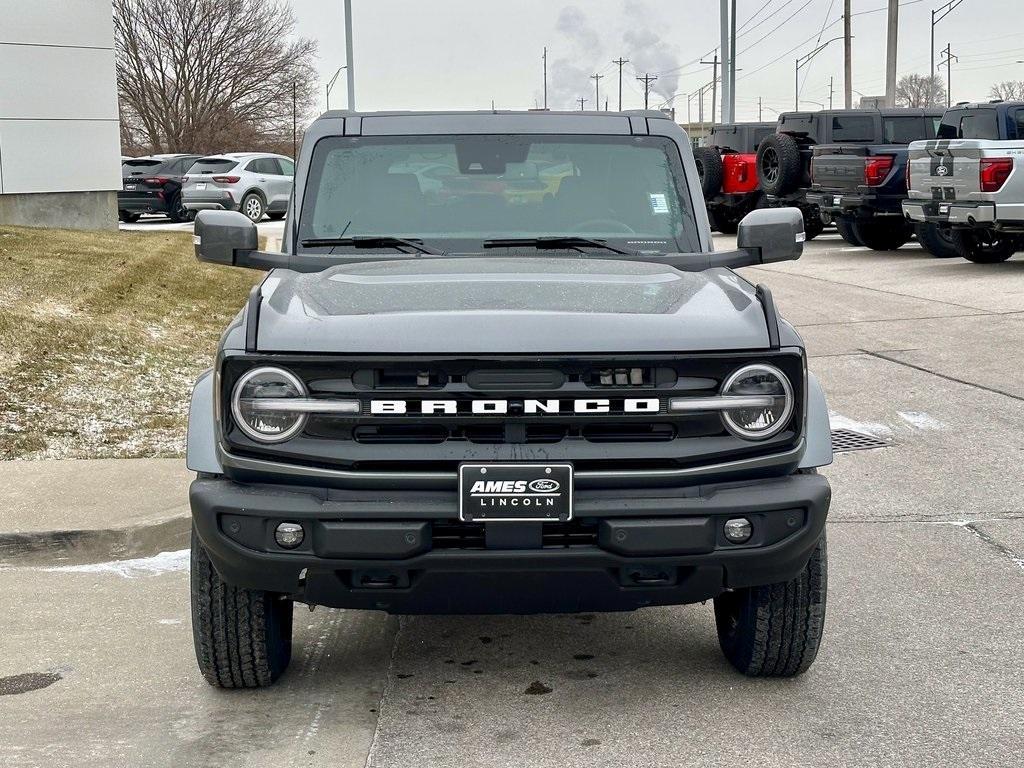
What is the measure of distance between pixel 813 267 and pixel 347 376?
17.4 meters

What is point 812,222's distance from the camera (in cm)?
2531

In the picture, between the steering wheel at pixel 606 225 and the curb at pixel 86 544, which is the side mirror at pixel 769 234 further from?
the curb at pixel 86 544

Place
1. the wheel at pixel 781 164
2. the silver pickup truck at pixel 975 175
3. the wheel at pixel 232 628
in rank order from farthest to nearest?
the wheel at pixel 781 164 < the silver pickup truck at pixel 975 175 < the wheel at pixel 232 628

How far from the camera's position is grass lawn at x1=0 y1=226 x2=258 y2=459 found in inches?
321

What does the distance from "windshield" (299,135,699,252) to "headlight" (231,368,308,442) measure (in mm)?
1403

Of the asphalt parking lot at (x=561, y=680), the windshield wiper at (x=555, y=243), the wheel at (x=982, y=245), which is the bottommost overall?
Result: the asphalt parking lot at (x=561, y=680)

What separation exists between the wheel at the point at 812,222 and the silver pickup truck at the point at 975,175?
4917mm

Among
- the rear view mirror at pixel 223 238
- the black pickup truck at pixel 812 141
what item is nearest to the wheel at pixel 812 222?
the black pickup truck at pixel 812 141

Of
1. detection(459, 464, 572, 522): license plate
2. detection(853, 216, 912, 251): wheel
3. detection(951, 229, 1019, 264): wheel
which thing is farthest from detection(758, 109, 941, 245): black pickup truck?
detection(459, 464, 572, 522): license plate

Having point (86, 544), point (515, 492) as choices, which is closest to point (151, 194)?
point (86, 544)

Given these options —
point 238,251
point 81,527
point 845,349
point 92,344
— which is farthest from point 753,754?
point 845,349

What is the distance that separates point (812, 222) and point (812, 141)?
1864 millimetres

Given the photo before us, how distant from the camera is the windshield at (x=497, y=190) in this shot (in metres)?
5.13

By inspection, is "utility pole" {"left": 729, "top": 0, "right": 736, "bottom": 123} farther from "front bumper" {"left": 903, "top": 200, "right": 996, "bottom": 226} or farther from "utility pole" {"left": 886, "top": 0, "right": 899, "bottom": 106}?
"front bumper" {"left": 903, "top": 200, "right": 996, "bottom": 226}
